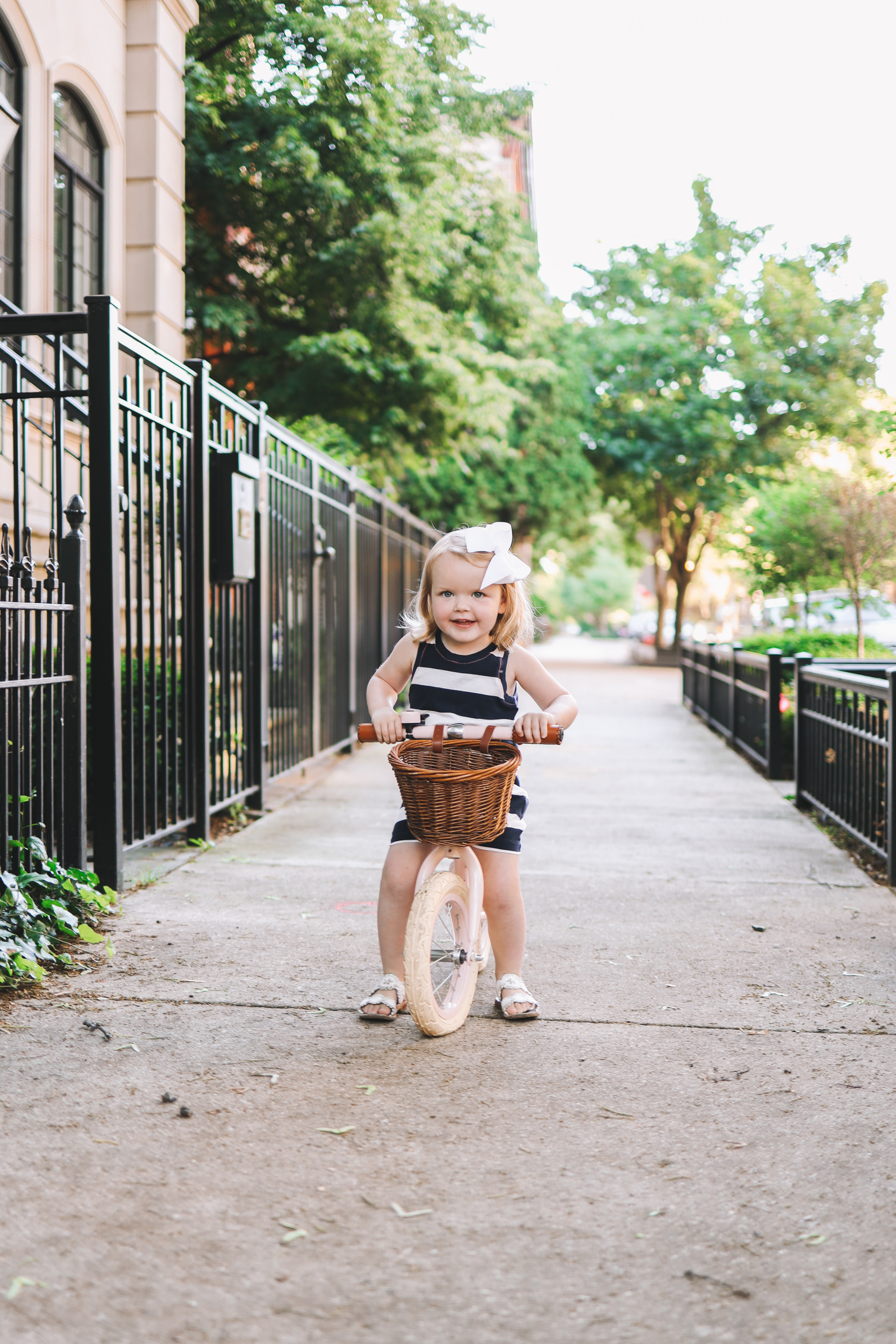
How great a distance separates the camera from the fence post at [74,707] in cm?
480

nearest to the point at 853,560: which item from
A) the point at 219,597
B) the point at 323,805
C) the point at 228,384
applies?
the point at 228,384

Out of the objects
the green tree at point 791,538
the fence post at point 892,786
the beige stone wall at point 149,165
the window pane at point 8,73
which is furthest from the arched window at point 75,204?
the green tree at point 791,538

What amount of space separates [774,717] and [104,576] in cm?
657

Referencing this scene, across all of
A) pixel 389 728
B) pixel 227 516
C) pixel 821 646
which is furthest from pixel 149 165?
pixel 389 728

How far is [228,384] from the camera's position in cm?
1599

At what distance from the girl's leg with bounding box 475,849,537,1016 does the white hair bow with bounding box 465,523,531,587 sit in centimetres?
85

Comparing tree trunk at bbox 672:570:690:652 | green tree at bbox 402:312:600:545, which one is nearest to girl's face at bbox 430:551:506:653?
green tree at bbox 402:312:600:545

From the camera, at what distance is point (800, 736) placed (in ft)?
28.0

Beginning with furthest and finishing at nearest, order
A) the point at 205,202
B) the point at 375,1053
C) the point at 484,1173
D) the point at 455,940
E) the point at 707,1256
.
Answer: the point at 205,202, the point at 455,940, the point at 375,1053, the point at 484,1173, the point at 707,1256

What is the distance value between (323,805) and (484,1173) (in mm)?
5606

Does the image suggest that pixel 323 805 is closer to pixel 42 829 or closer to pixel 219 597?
pixel 219 597

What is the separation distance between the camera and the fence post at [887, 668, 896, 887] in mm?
5973

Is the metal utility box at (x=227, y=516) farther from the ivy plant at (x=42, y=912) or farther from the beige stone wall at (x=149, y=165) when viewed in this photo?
the beige stone wall at (x=149, y=165)

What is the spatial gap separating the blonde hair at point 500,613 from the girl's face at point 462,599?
0.02 meters
